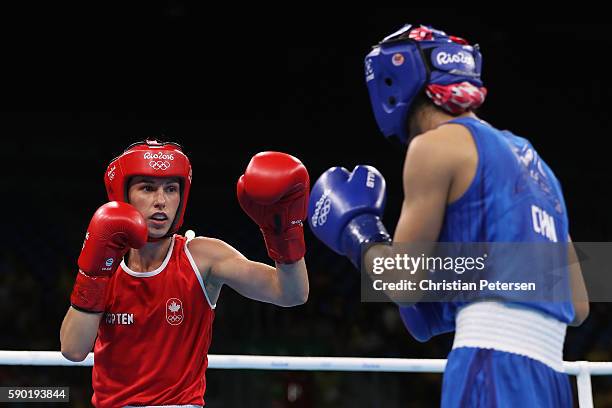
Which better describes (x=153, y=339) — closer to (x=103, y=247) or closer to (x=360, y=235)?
(x=103, y=247)

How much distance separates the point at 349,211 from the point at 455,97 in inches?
12.3

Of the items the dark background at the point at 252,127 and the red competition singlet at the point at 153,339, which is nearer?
the red competition singlet at the point at 153,339

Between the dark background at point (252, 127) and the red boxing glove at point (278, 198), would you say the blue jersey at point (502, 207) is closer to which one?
the red boxing glove at point (278, 198)

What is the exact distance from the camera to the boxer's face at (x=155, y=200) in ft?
7.63

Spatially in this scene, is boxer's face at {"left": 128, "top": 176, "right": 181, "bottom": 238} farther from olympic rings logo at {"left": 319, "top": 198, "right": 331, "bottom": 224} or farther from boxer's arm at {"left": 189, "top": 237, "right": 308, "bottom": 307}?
olympic rings logo at {"left": 319, "top": 198, "right": 331, "bottom": 224}

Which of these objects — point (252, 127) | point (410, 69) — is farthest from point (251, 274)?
point (252, 127)

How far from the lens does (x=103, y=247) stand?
2.08m

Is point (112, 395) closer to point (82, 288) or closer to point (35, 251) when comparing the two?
point (82, 288)

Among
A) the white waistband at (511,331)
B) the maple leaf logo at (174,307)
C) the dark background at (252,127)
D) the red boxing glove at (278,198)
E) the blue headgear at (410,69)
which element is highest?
the dark background at (252,127)

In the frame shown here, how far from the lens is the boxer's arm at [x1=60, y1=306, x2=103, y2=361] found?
2.12 meters

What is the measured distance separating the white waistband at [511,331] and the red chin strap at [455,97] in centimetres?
39

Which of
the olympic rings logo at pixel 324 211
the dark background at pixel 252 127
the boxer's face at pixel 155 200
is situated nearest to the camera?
the olympic rings logo at pixel 324 211

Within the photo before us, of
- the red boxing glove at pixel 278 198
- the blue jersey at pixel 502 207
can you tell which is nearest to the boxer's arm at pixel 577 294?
the blue jersey at pixel 502 207

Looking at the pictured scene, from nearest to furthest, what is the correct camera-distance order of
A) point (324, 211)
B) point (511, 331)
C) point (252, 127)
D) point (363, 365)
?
point (511, 331) < point (324, 211) < point (363, 365) < point (252, 127)
